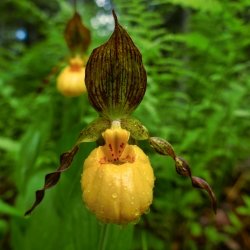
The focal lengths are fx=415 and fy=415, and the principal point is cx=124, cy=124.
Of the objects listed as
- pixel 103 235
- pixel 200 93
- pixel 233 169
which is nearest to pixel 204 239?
A: pixel 233 169

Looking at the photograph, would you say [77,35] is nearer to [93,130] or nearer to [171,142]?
[171,142]

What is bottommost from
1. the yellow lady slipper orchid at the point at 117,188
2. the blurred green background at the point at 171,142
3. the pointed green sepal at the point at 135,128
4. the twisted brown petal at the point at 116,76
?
the blurred green background at the point at 171,142

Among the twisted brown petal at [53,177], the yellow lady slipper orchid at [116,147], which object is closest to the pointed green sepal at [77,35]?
the yellow lady slipper orchid at [116,147]

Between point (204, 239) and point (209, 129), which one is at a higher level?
point (209, 129)

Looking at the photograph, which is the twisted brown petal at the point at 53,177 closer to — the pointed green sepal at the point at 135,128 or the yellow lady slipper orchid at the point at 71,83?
the pointed green sepal at the point at 135,128

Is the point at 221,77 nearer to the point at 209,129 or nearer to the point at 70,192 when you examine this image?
the point at 209,129

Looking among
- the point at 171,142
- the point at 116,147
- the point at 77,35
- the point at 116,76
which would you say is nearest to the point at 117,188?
the point at 116,147

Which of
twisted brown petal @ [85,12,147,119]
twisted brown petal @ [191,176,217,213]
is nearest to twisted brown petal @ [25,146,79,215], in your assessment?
twisted brown petal @ [85,12,147,119]
